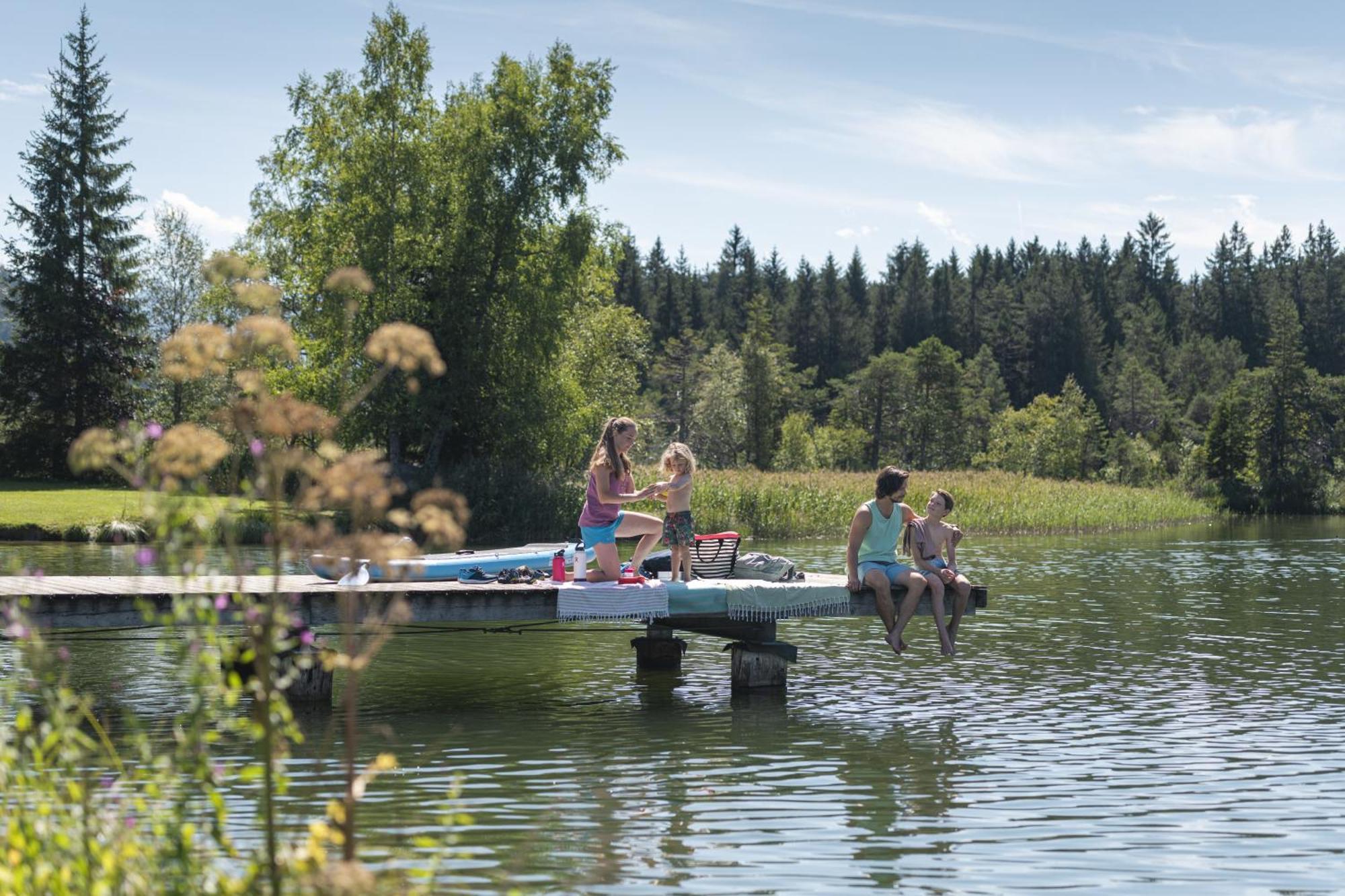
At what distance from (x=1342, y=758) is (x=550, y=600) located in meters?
6.89

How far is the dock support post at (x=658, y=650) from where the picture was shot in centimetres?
1595

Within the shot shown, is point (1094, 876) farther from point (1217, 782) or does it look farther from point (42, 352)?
point (42, 352)

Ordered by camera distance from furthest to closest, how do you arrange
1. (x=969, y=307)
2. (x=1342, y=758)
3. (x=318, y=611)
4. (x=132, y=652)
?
(x=969, y=307) → (x=132, y=652) → (x=318, y=611) → (x=1342, y=758)

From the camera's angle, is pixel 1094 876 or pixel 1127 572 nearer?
pixel 1094 876

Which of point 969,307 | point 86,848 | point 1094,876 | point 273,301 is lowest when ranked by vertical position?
point 1094,876

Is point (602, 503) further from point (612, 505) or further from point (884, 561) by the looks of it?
point (884, 561)

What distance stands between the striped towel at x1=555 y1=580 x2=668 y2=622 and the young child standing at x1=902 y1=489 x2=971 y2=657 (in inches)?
113

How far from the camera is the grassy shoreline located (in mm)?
33500

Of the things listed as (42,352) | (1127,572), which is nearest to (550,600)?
(1127,572)

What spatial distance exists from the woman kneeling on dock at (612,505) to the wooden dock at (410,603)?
27.0 inches

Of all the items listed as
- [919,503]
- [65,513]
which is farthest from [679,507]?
[919,503]

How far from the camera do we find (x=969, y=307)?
129 m

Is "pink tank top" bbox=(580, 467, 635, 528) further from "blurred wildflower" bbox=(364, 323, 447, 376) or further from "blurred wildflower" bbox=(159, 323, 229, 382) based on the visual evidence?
"blurred wildflower" bbox=(364, 323, 447, 376)

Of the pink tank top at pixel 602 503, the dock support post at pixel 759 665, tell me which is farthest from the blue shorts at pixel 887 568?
the pink tank top at pixel 602 503
